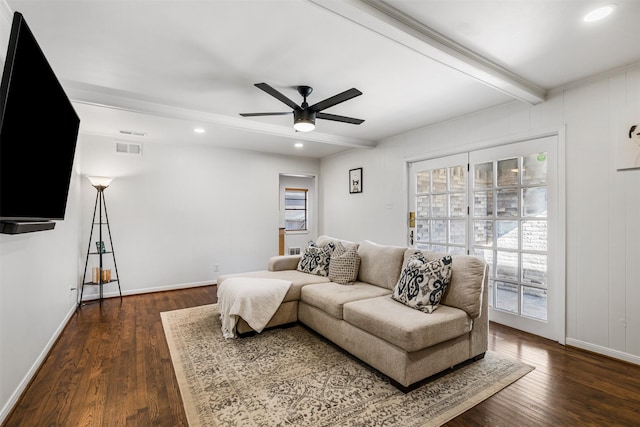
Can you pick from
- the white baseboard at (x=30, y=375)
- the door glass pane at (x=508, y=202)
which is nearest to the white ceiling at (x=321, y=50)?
the door glass pane at (x=508, y=202)

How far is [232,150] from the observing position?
5.39 metres

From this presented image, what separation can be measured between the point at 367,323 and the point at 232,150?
411 cm

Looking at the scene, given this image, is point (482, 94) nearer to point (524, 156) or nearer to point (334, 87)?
point (524, 156)

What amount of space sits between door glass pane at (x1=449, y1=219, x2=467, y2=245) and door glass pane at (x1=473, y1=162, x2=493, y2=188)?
1.57 feet

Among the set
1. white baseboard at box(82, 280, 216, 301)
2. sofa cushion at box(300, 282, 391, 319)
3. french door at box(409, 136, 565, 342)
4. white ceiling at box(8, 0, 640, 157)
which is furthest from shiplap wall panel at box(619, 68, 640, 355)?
white baseboard at box(82, 280, 216, 301)

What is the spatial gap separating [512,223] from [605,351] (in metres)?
1.31

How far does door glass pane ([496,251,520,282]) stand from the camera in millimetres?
3248

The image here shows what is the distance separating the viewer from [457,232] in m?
3.78

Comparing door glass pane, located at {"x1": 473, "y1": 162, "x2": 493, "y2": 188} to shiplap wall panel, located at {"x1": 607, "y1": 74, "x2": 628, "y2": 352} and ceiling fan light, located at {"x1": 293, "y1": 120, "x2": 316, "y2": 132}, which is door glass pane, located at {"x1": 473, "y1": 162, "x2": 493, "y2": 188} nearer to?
shiplap wall panel, located at {"x1": 607, "y1": 74, "x2": 628, "y2": 352}

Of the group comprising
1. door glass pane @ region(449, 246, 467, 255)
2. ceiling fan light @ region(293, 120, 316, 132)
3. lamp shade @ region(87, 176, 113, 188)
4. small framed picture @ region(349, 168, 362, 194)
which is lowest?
door glass pane @ region(449, 246, 467, 255)

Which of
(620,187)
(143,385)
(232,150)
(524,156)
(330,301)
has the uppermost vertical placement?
(232,150)

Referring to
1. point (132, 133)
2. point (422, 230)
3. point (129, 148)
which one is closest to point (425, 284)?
point (422, 230)

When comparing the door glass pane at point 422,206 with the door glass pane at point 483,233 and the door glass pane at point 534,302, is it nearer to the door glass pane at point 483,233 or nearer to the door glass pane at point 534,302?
the door glass pane at point 483,233

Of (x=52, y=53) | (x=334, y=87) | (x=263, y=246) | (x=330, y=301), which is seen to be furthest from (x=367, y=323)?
(x=263, y=246)
